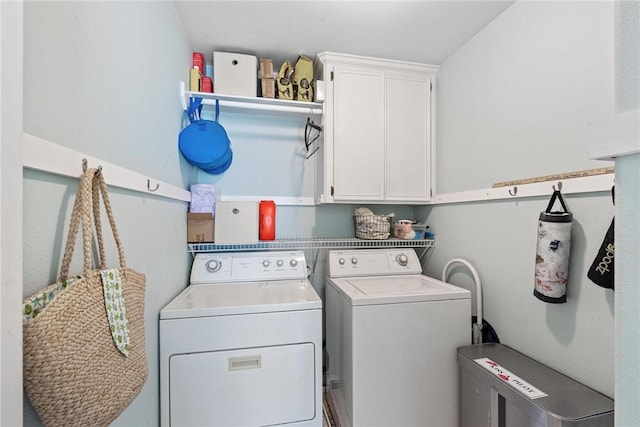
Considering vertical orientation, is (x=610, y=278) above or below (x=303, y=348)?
above

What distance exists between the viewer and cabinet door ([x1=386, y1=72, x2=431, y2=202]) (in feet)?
6.63

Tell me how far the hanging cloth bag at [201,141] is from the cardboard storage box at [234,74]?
0.47ft

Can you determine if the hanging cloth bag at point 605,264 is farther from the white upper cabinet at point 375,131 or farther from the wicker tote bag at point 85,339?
the wicker tote bag at point 85,339

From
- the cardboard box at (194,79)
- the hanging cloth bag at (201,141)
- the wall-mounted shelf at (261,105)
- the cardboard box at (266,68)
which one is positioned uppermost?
the cardboard box at (266,68)

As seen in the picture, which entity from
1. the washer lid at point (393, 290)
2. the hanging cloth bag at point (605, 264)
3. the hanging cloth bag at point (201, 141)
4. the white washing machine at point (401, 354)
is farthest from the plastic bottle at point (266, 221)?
the hanging cloth bag at point (605, 264)

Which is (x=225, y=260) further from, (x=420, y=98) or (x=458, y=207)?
(x=420, y=98)

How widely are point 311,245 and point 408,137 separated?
113 centimetres

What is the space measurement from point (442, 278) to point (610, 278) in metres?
1.01

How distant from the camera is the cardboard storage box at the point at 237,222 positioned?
5.96 ft

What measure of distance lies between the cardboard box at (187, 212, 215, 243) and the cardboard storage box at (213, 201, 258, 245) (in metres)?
0.05

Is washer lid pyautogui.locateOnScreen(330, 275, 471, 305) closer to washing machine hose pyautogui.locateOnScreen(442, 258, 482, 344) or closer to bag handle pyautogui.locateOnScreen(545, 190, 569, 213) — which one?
washing machine hose pyautogui.locateOnScreen(442, 258, 482, 344)

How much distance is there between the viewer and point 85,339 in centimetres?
59

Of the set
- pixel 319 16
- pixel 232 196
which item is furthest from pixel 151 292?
pixel 319 16

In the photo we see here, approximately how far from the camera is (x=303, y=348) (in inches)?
52.3
